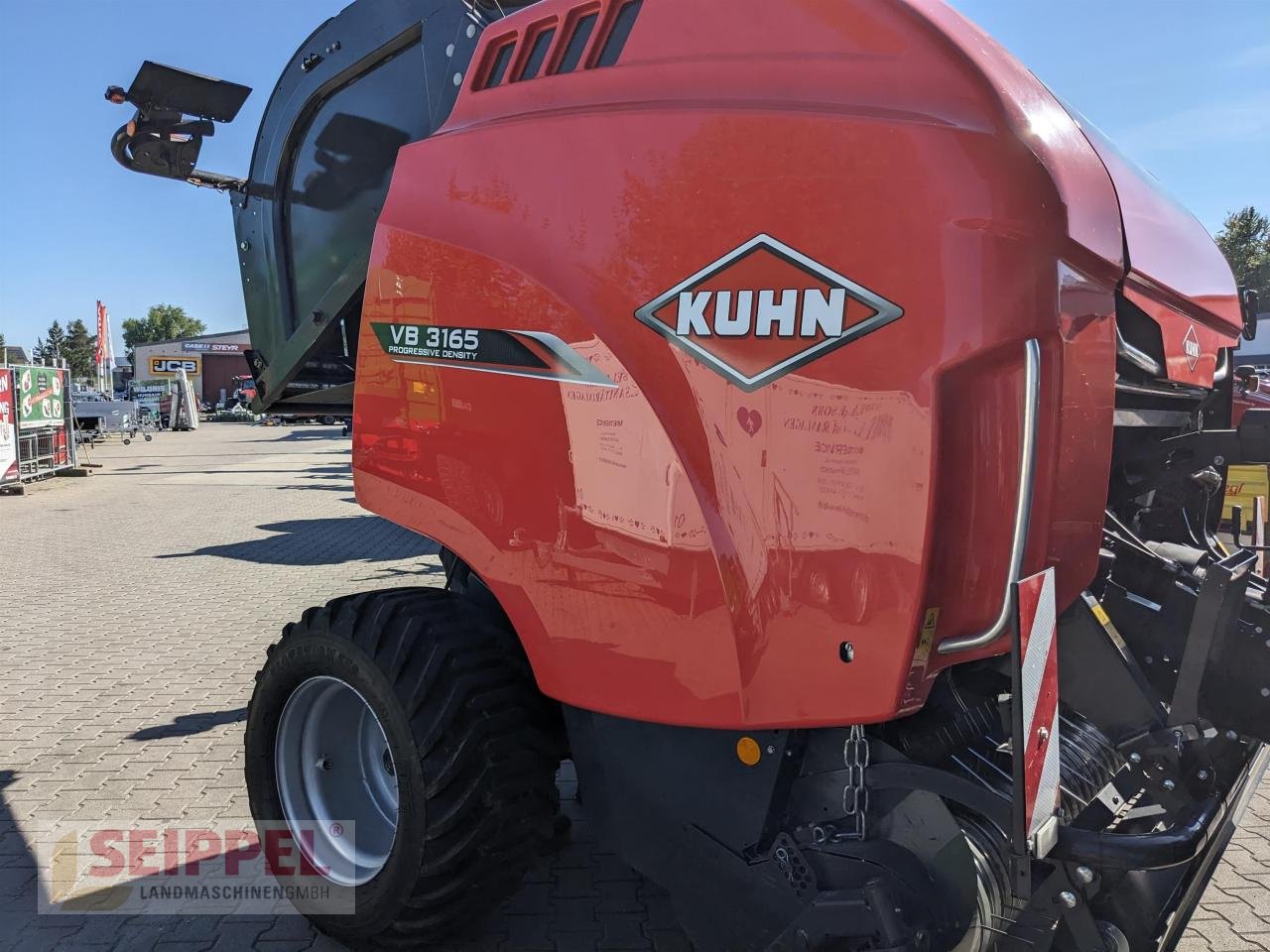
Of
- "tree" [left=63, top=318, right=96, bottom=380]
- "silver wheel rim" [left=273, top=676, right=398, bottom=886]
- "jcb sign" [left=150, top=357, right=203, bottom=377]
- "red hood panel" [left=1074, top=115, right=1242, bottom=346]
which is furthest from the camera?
"tree" [left=63, top=318, right=96, bottom=380]

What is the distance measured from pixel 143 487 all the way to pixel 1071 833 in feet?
58.6

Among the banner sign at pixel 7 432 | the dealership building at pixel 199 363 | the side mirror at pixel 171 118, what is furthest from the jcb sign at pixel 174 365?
the side mirror at pixel 171 118

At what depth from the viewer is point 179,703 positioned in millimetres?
5188

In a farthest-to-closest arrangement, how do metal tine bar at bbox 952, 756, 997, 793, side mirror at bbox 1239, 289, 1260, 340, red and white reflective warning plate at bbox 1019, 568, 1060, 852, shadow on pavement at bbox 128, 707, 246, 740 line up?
shadow on pavement at bbox 128, 707, 246, 740 < side mirror at bbox 1239, 289, 1260, 340 < metal tine bar at bbox 952, 756, 997, 793 < red and white reflective warning plate at bbox 1019, 568, 1060, 852

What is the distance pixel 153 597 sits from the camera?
7910 millimetres

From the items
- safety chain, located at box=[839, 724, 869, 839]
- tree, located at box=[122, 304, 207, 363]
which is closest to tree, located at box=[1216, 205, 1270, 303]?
safety chain, located at box=[839, 724, 869, 839]

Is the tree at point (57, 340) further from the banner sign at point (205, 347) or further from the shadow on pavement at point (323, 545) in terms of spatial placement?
the shadow on pavement at point (323, 545)

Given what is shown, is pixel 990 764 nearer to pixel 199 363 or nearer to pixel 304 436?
pixel 304 436

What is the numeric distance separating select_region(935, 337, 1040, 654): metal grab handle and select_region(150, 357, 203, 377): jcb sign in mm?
69165

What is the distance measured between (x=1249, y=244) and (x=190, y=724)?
54.5 meters

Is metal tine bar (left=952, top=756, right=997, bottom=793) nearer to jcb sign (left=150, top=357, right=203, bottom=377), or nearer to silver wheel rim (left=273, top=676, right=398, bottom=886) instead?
silver wheel rim (left=273, top=676, right=398, bottom=886)

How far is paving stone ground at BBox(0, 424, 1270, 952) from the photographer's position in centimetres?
308

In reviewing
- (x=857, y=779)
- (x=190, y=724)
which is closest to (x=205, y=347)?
(x=190, y=724)

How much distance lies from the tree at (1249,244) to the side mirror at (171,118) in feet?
158
